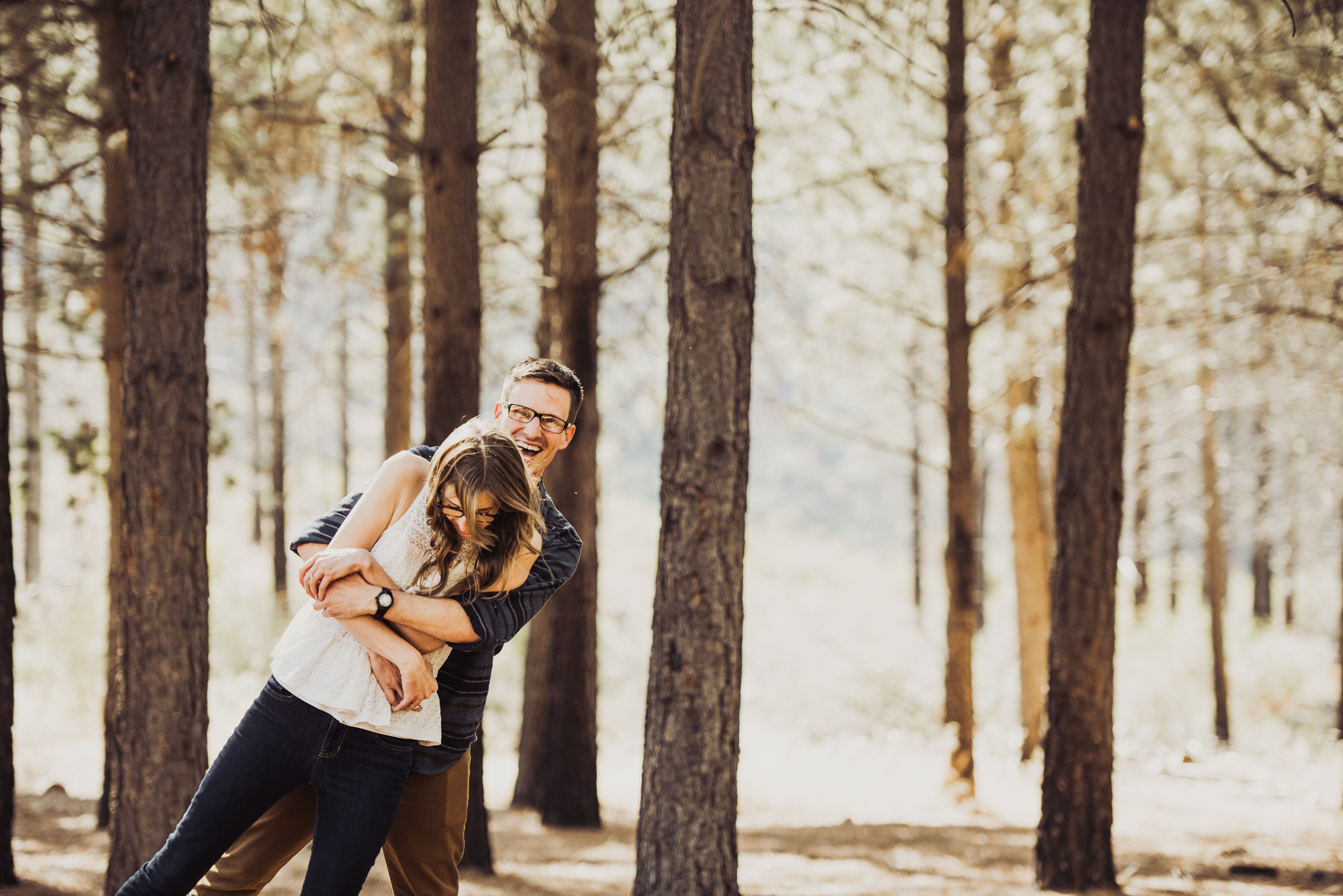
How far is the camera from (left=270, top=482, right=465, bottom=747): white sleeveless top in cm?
263

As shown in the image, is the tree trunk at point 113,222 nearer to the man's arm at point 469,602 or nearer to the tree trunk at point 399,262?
the tree trunk at point 399,262

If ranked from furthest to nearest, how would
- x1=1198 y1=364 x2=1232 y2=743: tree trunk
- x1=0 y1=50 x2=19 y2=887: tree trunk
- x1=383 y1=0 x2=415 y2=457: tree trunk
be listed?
x1=1198 y1=364 x2=1232 y2=743: tree trunk < x1=383 y1=0 x2=415 y2=457: tree trunk < x1=0 y1=50 x2=19 y2=887: tree trunk

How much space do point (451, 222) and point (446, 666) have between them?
3974 millimetres

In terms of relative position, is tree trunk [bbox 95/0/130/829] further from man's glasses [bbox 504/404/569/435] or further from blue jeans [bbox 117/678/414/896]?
man's glasses [bbox 504/404/569/435]

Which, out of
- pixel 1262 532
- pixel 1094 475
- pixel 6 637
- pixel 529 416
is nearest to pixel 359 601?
pixel 529 416

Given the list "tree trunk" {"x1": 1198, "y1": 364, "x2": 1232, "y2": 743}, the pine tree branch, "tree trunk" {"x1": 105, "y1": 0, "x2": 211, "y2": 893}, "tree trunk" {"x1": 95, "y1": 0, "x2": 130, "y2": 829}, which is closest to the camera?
"tree trunk" {"x1": 105, "y1": 0, "x2": 211, "y2": 893}

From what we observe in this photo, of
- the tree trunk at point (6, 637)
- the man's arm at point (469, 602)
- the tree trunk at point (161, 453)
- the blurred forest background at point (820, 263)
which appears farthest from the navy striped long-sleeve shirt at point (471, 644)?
the tree trunk at point (6, 637)

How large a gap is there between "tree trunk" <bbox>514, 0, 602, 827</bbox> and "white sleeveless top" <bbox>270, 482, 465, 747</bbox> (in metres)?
5.16

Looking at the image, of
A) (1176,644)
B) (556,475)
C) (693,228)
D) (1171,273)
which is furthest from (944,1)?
(1176,644)

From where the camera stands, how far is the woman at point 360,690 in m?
2.63

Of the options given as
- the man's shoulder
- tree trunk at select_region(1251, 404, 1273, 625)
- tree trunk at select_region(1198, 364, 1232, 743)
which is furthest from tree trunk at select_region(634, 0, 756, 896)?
tree trunk at select_region(1251, 404, 1273, 625)

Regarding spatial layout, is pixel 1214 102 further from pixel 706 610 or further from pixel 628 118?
pixel 706 610

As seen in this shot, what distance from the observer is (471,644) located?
278 centimetres

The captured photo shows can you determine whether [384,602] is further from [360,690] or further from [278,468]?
[278,468]
